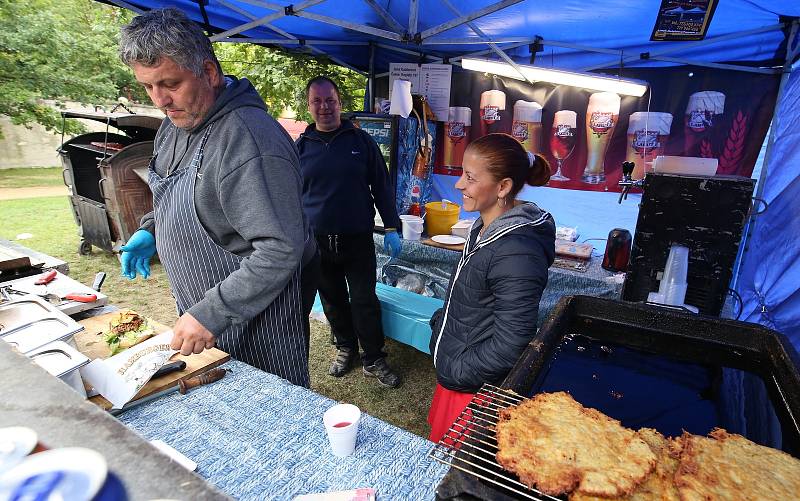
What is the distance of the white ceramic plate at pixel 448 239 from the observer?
3957 millimetres

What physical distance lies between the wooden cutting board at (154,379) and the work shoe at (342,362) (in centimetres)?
224

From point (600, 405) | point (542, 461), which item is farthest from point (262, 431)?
point (600, 405)

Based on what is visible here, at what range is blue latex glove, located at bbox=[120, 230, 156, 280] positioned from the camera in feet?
6.97

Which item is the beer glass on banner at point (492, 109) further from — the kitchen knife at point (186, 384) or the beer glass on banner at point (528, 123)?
the kitchen knife at point (186, 384)

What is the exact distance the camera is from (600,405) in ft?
4.63

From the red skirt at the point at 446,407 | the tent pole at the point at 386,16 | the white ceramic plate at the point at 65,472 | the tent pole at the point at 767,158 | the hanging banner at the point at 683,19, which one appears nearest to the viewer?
the white ceramic plate at the point at 65,472

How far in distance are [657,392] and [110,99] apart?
1736 cm

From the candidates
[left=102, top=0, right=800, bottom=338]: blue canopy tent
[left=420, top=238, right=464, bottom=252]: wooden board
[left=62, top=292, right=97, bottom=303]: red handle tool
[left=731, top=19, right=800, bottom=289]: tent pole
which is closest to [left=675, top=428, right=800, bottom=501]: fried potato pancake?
[left=62, top=292, right=97, bottom=303]: red handle tool

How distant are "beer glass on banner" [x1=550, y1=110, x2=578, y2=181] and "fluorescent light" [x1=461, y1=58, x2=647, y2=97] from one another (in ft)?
1.13

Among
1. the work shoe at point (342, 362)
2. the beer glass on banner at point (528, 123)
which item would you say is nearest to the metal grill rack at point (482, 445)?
the work shoe at point (342, 362)

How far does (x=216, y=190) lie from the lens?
1591mm

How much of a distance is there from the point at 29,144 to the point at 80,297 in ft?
65.1

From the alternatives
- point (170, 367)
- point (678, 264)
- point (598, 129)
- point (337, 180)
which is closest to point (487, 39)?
point (598, 129)

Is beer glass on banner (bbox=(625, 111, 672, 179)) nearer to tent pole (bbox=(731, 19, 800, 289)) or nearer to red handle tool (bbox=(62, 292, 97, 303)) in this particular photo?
tent pole (bbox=(731, 19, 800, 289))
